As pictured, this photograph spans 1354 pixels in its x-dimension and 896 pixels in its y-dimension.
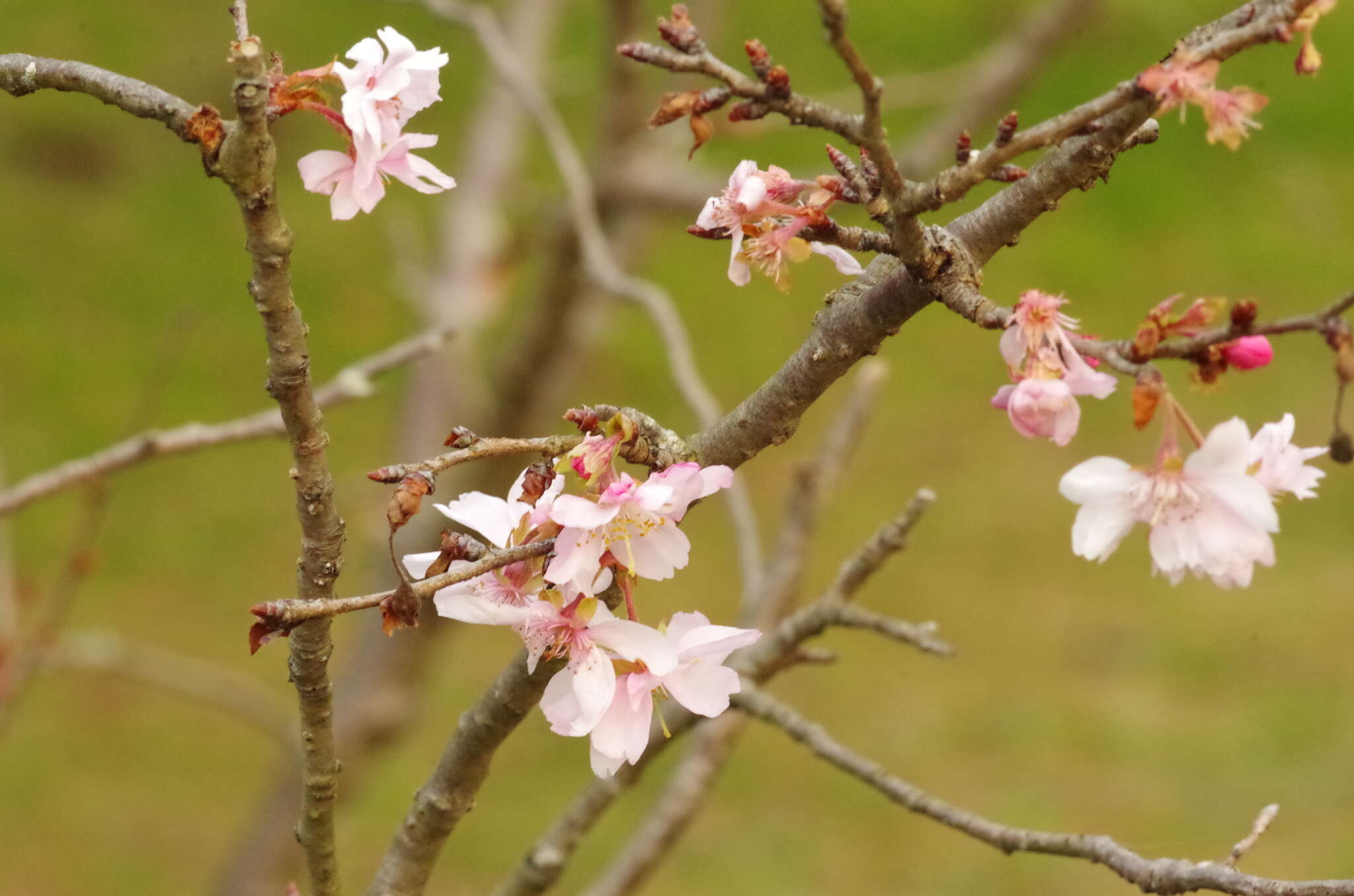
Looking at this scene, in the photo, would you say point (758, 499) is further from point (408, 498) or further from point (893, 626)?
point (408, 498)

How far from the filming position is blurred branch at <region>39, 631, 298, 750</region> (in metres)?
1.40

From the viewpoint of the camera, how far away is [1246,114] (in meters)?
0.37

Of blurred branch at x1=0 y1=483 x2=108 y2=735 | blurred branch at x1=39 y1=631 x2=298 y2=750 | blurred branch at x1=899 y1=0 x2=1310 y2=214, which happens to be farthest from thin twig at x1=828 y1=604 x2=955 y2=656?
blurred branch at x1=39 y1=631 x2=298 y2=750

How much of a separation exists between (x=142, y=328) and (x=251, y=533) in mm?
Result: 557

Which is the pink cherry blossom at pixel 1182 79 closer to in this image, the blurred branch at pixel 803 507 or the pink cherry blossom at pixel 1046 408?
the pink cherry blossom at pixel 1046 408

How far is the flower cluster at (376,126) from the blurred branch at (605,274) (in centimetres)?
56

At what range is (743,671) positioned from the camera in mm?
877

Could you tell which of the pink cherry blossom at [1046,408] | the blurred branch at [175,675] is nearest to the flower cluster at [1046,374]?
the pink cherry blossom at [1046,408]

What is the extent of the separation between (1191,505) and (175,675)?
1.85 m

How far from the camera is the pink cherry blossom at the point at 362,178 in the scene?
0.46 m

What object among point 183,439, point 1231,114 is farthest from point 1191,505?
point 183,439

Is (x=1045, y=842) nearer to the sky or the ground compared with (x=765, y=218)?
nearer to the ground

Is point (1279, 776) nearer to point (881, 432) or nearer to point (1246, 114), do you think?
point (881, 432)

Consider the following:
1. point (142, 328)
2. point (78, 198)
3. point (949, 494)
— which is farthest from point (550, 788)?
point (78, 198)
